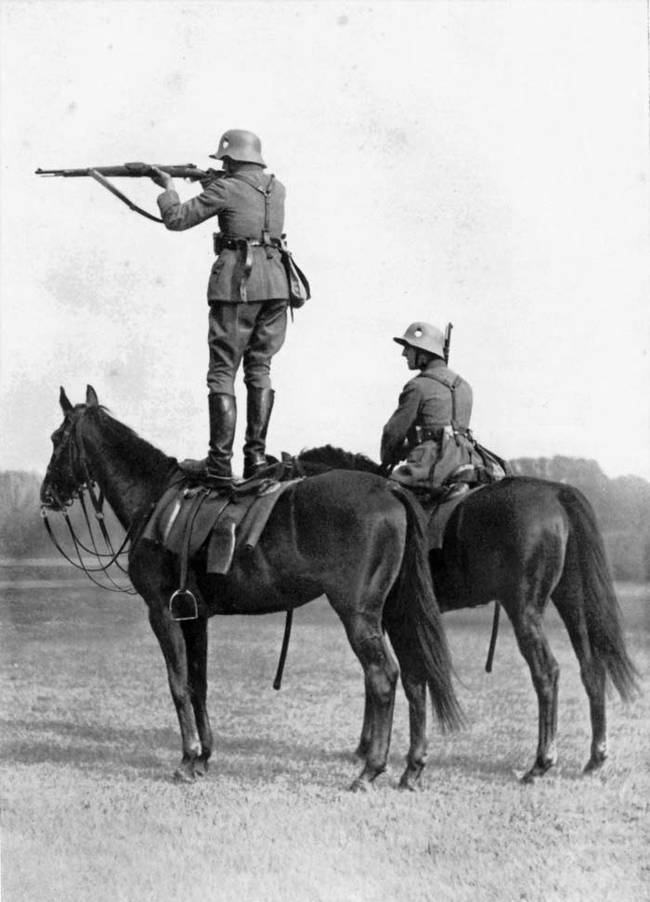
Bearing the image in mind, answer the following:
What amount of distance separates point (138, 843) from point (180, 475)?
92.7 inches

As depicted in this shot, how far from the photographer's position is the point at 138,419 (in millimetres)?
8625

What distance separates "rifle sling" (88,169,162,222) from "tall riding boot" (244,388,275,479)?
1.30 meters

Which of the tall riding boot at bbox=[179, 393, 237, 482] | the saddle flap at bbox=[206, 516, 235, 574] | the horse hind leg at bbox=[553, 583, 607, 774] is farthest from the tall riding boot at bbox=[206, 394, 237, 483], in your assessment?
the horse hind leg at bbox=[553, 583, 607, 774]

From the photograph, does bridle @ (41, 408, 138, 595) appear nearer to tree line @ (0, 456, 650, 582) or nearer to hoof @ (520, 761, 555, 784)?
tree line @ (0, 456, 650, 582)

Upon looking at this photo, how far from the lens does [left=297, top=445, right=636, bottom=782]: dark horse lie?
7730 mm

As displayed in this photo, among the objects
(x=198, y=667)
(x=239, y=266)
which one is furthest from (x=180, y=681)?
(x=239, y=266)

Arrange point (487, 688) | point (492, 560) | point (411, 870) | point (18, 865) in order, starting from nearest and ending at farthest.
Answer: point (411, 870), point (18, 865), point (492, 560), point (487, 688)

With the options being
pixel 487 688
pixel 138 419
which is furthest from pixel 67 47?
pixel 487 688

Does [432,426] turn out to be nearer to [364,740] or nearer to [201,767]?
[364,740]

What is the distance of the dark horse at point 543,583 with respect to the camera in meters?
7.73

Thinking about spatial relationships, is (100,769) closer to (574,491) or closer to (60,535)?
(60,535)

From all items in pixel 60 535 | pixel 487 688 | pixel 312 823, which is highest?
pixel 60 535

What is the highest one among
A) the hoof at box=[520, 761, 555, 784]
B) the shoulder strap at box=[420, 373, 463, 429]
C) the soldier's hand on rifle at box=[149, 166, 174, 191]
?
the soldier's hand on rifle at box=[149, 166, 174, 191]

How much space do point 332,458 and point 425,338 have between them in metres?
1.04
